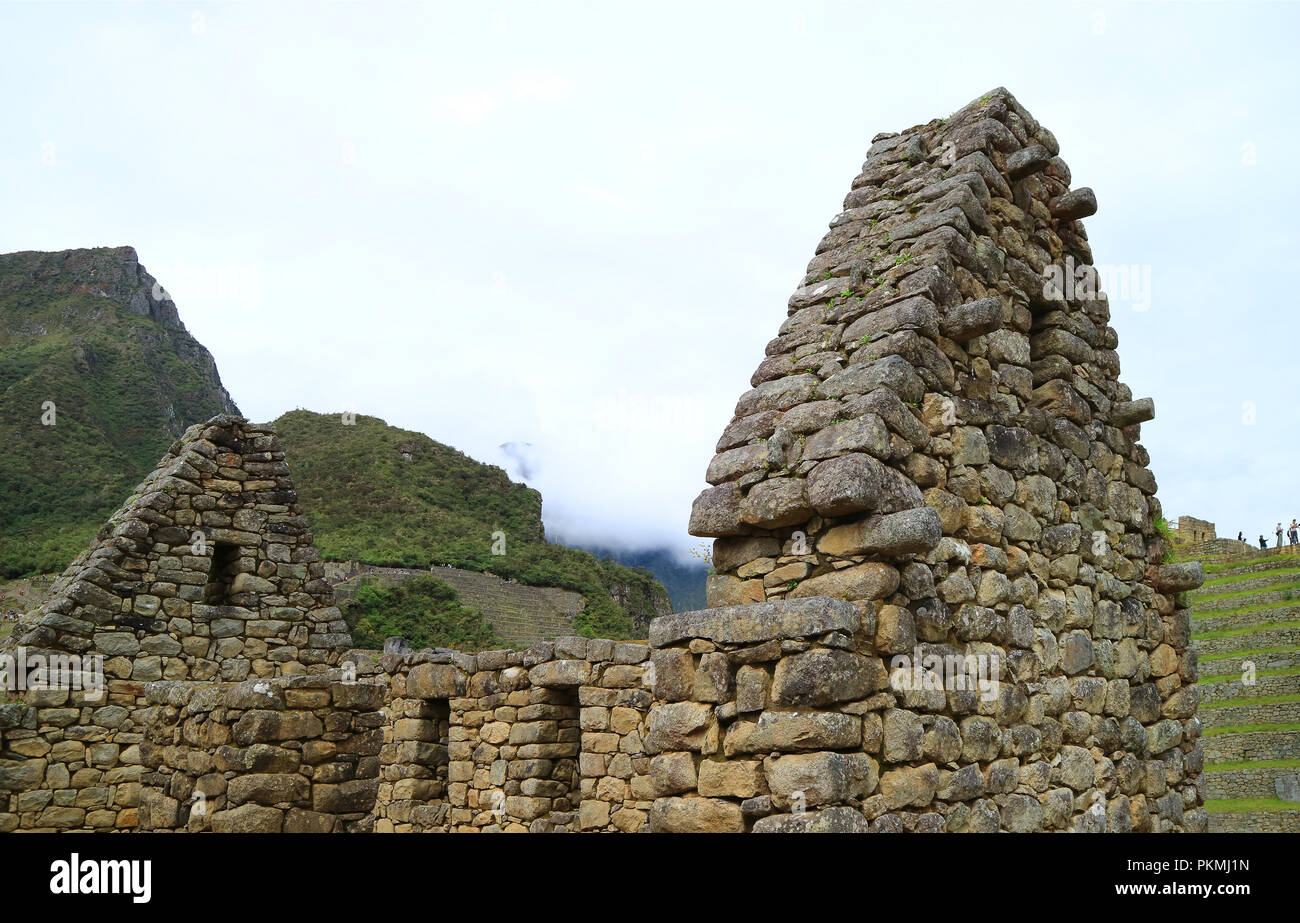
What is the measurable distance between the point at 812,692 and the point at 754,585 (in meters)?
0.89

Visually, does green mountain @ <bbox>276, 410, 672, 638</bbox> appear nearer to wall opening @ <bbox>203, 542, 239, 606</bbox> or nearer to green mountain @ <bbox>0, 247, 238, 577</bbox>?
green mountain @ <bbox>0, 247, 238, 577</bbox>

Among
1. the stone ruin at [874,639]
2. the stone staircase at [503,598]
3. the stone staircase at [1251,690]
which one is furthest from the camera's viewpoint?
the stone staircase at [503,598]

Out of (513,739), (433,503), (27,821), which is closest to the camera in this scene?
(27,821)

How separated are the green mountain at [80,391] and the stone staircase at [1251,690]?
2745 cm

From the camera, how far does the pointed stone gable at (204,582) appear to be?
9.38 metres

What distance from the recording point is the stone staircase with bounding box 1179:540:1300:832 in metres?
22.5

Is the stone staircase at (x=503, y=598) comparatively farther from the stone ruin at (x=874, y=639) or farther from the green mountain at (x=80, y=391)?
the stone ruin at (x=874, y=639)

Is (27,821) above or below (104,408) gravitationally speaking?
below

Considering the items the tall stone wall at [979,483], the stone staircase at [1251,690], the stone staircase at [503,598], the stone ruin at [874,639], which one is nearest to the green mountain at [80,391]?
the stone staircase at [503,598]

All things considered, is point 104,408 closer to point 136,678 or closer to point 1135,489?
point 136,678

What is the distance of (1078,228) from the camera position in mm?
7453

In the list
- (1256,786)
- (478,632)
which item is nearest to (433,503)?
(478,632)

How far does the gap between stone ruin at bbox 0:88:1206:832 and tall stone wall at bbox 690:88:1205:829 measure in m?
0.02
